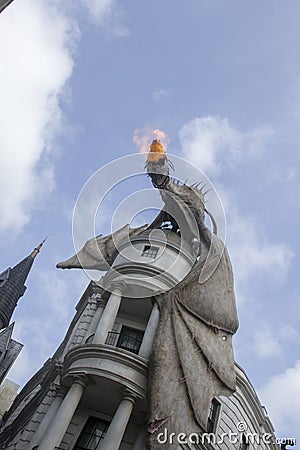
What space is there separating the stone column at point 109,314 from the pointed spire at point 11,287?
43903mm

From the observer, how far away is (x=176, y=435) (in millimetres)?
14445

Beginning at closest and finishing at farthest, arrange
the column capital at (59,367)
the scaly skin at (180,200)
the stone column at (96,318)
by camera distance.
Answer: the column capital at (59,367) → the stone column at (96,318) → the scaly skin at (180,200)

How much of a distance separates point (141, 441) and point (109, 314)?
5.16m

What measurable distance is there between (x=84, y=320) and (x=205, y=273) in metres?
6.28

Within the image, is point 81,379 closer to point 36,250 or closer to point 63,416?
point 63,416

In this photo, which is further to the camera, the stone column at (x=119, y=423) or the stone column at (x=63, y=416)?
the stone column at (x=63, y=416)

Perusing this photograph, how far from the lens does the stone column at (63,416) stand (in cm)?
1422

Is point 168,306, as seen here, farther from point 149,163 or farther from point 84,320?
point 149,163

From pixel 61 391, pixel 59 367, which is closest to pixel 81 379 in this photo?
pixel 61 391

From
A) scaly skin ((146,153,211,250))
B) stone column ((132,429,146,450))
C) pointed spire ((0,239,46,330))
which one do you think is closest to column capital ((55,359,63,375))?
stone column ((132,429,146,450))

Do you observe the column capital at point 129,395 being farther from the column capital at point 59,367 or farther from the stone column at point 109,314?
the column capital at point 59,367

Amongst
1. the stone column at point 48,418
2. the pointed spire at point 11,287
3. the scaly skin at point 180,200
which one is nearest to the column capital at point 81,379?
the stone column at point 48,418

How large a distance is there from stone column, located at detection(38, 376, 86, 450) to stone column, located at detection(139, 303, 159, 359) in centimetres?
262

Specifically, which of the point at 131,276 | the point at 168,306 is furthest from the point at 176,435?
the point at 131,276
